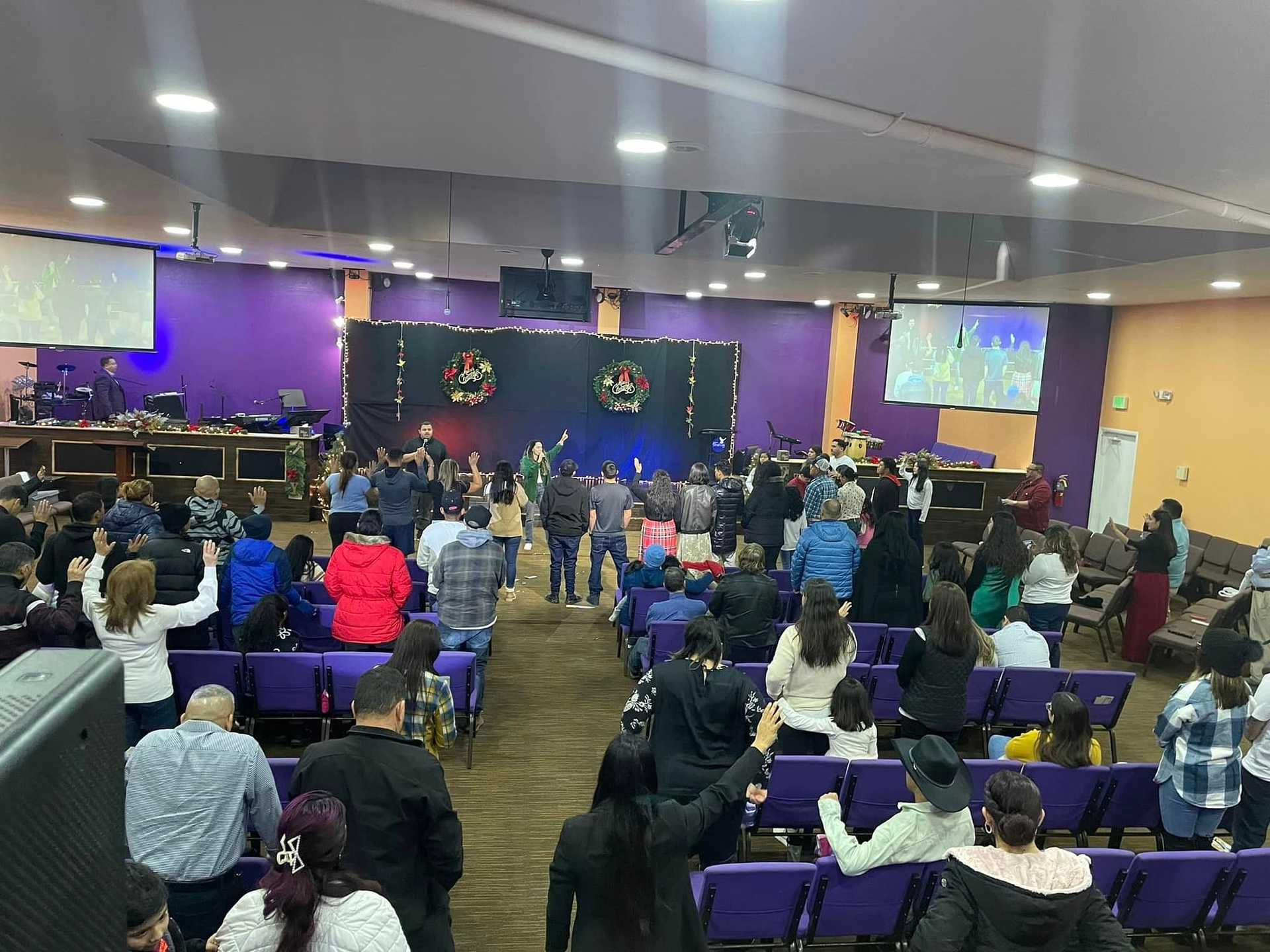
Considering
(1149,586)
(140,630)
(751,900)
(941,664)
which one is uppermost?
(140,630)

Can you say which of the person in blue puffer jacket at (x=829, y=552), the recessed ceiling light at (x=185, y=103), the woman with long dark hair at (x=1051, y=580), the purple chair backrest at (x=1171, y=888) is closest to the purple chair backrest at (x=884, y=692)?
the person in blue puffer jacket at (x=829, y=552)

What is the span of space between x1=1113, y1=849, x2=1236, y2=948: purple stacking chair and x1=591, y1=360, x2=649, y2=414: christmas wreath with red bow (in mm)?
12814

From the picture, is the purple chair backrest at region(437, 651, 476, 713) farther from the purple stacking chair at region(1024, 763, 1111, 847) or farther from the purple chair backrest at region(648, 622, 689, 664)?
the purple stacking chair at region(1024, 763, 1111, 847)

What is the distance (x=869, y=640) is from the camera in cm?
641

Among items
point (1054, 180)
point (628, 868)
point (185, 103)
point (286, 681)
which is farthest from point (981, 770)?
point (185, 103)

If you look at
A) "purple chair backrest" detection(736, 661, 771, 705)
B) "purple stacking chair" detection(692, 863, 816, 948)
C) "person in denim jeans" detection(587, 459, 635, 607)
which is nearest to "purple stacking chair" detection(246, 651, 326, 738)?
"purple chair backrest" detection(736, 661, 771, 705)

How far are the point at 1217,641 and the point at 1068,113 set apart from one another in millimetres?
2549

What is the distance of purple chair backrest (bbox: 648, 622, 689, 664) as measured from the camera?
19.1 feet

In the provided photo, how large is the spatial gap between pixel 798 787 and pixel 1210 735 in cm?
195

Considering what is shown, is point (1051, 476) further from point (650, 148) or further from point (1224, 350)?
point (650, 148)

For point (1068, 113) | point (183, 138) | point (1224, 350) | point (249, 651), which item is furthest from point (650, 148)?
point (1224, 350)

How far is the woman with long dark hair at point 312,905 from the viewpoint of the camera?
76.7 inches

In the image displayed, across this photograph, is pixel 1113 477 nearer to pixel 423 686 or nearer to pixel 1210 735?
pixel 1210 735

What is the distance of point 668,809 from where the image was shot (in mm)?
2426
